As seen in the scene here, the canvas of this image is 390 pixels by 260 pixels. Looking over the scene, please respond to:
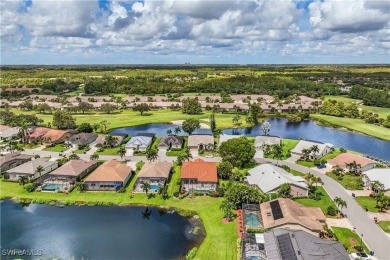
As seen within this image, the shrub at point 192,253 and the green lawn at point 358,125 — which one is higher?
the shrub at point 192,253

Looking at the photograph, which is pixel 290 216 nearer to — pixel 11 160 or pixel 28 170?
pixel 28 170

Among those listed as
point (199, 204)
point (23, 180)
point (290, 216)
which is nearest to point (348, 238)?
point (290, 216)

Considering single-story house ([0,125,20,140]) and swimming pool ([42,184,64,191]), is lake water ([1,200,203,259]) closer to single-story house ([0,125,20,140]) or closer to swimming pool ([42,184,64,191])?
swimming pool ([42,184,64,191])

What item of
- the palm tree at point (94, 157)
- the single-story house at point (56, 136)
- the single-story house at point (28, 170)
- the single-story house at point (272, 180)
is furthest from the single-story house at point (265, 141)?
the single-story house at point (56, 136)

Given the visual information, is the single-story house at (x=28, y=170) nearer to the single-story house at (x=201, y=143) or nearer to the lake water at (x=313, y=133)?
the single-story house at (x=201, y=143)

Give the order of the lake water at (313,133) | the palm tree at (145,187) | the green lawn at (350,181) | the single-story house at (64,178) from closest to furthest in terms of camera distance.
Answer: the palm tree at (145,187) → the green lawn at (350,181) → the single-story house at (64,178) → the lake water at (313,133)

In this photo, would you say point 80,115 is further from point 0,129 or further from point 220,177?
point 220,177

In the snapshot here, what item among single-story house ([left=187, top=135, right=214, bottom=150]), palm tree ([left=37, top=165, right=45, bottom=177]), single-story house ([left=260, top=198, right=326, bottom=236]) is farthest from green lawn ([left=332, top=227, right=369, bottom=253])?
palm tree ([left=37, top=165, right=45, bottom=177])
